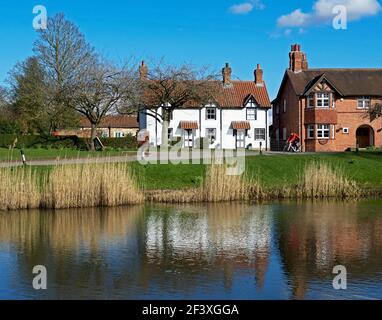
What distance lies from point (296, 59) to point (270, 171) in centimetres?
2627

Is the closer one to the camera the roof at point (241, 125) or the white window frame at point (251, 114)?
the roof at point (241, 125)

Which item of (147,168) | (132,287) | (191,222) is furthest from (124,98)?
(132,287)

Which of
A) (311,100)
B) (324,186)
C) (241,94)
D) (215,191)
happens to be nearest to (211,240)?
(215,191)

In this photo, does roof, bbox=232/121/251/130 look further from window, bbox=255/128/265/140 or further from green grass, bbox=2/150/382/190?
green grass, bbox=2/150/382/190

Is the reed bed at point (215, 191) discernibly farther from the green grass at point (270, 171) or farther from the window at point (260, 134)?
the window at point (260, 134)

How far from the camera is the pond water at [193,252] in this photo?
33.4 ft

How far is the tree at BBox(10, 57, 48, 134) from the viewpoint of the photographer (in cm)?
4428

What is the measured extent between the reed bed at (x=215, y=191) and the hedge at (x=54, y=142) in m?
19.9

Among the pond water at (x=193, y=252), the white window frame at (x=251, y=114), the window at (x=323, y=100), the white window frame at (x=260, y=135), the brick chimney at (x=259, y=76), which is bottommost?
the pond water at (x=193, y=252)

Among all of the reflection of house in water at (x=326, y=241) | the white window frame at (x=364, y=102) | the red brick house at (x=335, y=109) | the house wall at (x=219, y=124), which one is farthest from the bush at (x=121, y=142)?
the reflection of house in water at (x=326, y=241)

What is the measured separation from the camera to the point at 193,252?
523 inches

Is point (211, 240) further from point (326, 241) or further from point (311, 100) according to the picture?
point (311, 100)

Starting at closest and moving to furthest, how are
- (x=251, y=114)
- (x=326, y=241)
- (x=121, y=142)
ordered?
(x=326, y=241), (x=121, y=142), (x=251, y=114)

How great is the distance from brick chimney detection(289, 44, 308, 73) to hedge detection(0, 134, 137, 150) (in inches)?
648
